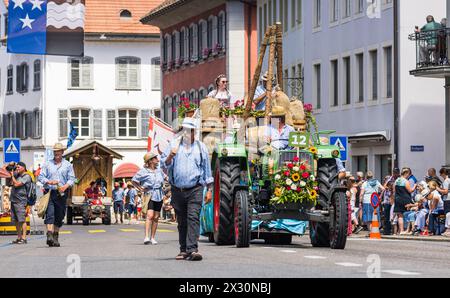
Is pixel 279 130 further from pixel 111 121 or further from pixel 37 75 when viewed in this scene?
pixel 37 75

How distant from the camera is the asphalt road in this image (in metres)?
16.9

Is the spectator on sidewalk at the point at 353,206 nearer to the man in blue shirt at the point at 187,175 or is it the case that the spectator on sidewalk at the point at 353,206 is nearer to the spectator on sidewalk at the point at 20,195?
the spectator on sidewalk at the point at 20,195

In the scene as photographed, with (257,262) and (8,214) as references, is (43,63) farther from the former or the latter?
(257,262)

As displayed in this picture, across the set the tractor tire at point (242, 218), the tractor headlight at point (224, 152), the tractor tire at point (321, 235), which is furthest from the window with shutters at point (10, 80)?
the tractor tire at point (242, 218)

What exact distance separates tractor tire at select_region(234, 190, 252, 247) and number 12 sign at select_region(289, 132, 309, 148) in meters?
1.28

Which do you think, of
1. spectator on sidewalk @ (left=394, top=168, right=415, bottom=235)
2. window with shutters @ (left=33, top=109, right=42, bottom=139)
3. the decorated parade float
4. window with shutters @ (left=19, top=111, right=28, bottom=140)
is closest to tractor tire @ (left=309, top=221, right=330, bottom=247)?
the decorated parade float

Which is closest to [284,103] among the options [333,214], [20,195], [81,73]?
[333,214]

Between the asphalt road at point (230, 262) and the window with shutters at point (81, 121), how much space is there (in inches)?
2646

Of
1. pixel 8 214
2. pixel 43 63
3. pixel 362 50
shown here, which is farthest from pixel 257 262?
pixel 43 63

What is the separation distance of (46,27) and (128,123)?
47770 mm

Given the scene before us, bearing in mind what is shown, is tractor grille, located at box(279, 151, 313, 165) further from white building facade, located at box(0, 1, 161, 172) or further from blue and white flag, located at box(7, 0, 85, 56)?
white building facade, located at box(0, 1, 161, 172)

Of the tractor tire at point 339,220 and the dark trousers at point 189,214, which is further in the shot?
the tractor tire at point 339,220

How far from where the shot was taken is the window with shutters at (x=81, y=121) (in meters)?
92.9

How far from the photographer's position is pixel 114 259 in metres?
20.7
